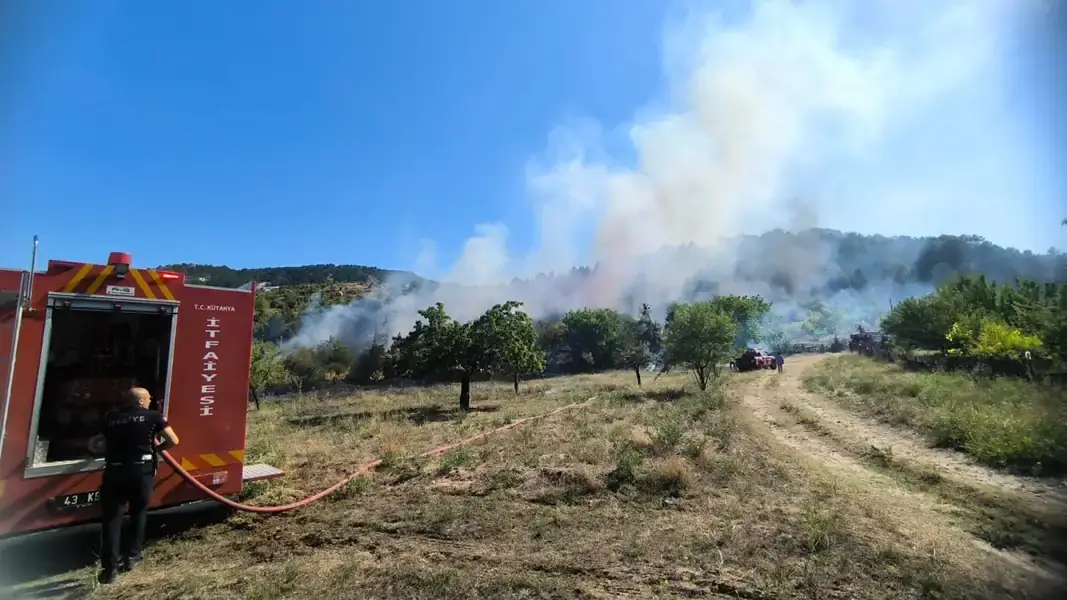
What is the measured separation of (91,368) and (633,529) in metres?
7.16

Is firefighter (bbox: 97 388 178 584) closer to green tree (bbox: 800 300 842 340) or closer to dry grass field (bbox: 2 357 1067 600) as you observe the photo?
dry grass field (bbox: 2 357 1067 600)

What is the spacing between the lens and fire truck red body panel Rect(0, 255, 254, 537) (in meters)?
4.87

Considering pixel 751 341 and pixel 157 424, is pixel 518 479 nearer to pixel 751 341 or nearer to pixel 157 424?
pixel 157 424

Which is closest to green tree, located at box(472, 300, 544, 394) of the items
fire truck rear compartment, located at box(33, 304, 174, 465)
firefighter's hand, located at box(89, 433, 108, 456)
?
fire truck rear compartment, located at box(33, 304, 174, 465)

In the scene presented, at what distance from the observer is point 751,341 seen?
80.8 meters

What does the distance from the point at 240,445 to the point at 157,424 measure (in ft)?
4.40

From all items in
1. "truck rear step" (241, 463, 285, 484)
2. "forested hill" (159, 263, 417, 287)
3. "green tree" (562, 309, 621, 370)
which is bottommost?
"truck rear step" (241, 463, 285, 484)

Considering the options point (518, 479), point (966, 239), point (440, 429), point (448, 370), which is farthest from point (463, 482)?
point (966, 239)

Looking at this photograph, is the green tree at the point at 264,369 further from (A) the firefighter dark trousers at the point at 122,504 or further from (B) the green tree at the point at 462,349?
(A) the firefighter dark trousers at the point at 122,504

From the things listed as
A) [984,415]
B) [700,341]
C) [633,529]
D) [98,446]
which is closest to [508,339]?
[700,341]

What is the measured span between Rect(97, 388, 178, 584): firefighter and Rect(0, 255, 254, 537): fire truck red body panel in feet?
1.42

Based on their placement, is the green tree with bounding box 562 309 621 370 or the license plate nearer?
the license plate

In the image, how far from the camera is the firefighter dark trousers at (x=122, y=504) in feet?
16.1

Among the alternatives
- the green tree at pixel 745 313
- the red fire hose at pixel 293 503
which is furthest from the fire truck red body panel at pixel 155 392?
the green tree at pixel 745 313
